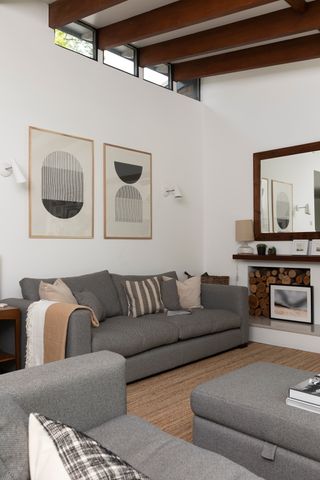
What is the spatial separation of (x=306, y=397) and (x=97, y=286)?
242cm

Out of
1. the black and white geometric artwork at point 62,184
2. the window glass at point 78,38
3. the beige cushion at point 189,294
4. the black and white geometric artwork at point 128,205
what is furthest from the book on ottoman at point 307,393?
the window glass at point 78,38

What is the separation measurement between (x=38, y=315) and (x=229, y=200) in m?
3.29

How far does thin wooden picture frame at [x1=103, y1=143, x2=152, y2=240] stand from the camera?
179 inches

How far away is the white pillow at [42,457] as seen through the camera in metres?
0.91

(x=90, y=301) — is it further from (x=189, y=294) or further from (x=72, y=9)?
(x=72, y=9)

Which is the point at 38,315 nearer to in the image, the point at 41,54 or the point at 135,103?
the point at 41,54

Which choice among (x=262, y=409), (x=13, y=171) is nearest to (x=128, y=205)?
(x=13, y=171)

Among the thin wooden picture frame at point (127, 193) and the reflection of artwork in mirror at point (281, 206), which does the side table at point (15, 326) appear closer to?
the thin wooden picture frame at point (127, 193)

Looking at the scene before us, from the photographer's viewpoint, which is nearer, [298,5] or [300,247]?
[298,5]

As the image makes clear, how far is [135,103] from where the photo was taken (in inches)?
191

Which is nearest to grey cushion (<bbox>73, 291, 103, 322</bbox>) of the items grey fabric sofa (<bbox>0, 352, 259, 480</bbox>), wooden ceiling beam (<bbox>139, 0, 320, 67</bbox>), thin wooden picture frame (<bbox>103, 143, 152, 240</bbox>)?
thin wooden picture frame (<bbox>103, 143, 152, 240</bbox>)

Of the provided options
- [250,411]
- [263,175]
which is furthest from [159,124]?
[250,411]

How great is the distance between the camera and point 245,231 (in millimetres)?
5152

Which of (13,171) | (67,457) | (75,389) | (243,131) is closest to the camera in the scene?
(67,457)
